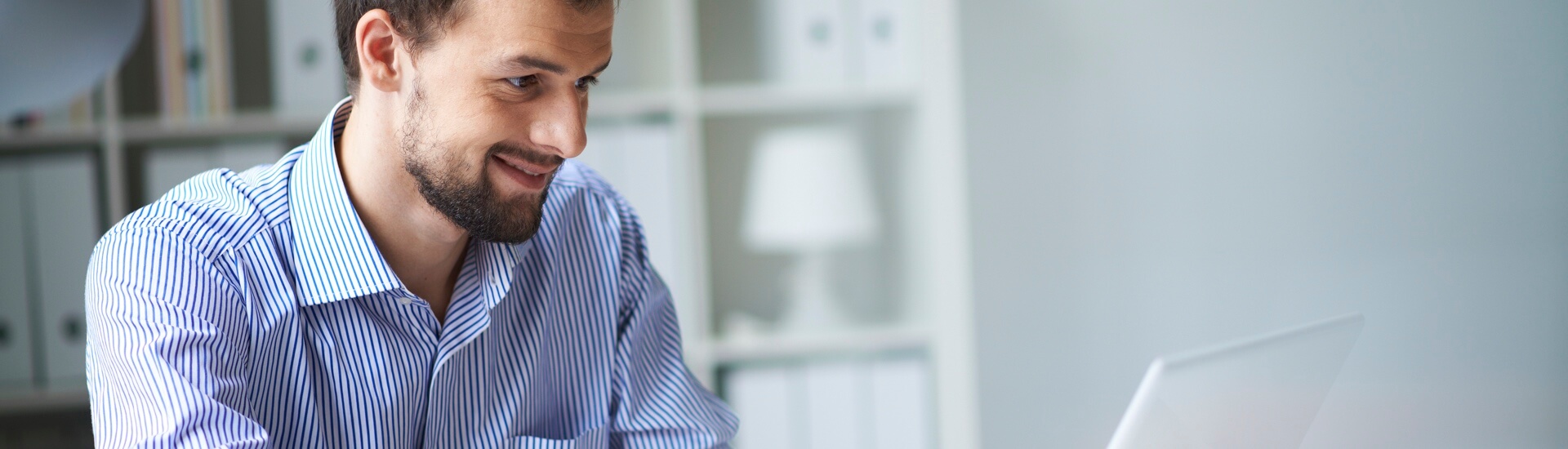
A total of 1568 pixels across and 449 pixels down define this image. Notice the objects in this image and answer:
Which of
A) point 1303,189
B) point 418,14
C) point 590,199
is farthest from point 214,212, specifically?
point 1303,189

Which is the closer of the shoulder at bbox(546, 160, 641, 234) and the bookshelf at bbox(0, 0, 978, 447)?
the shoulder at bbox(546, 160, 641, 234)

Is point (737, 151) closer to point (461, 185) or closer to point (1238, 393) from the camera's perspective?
point (461, 185)

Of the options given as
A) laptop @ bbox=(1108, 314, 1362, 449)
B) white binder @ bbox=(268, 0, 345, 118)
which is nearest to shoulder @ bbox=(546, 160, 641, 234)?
laptop @ bbox=(1108, 314, 1362, 449)

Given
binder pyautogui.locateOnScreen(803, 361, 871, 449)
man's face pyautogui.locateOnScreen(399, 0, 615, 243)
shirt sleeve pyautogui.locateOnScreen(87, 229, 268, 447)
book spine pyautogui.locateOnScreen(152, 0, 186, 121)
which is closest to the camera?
shirt sleeve pyautogui.locateOnScreen(87, 229, 268, 447)

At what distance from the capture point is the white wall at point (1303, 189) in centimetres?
81

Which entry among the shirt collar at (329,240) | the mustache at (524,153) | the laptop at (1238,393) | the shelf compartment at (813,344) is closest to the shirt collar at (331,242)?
the shirt collar at (329,240)

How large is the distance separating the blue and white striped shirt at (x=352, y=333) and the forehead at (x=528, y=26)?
18 cm

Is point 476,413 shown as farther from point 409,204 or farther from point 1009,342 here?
point 1009,342

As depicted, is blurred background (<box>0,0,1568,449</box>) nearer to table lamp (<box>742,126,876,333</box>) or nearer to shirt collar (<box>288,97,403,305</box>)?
table lamp (<box>742,126,876,333</box>)

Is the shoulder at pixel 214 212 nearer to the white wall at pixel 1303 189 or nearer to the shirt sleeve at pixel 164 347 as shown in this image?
the shirt sleeve at pixel 164 347

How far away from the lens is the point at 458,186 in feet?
2.92

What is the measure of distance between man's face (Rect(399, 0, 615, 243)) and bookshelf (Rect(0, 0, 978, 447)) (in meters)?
0.88

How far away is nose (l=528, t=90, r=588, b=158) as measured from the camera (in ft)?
2.88

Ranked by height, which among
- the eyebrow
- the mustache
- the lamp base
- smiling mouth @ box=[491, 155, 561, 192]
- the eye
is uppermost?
the eyebrow
